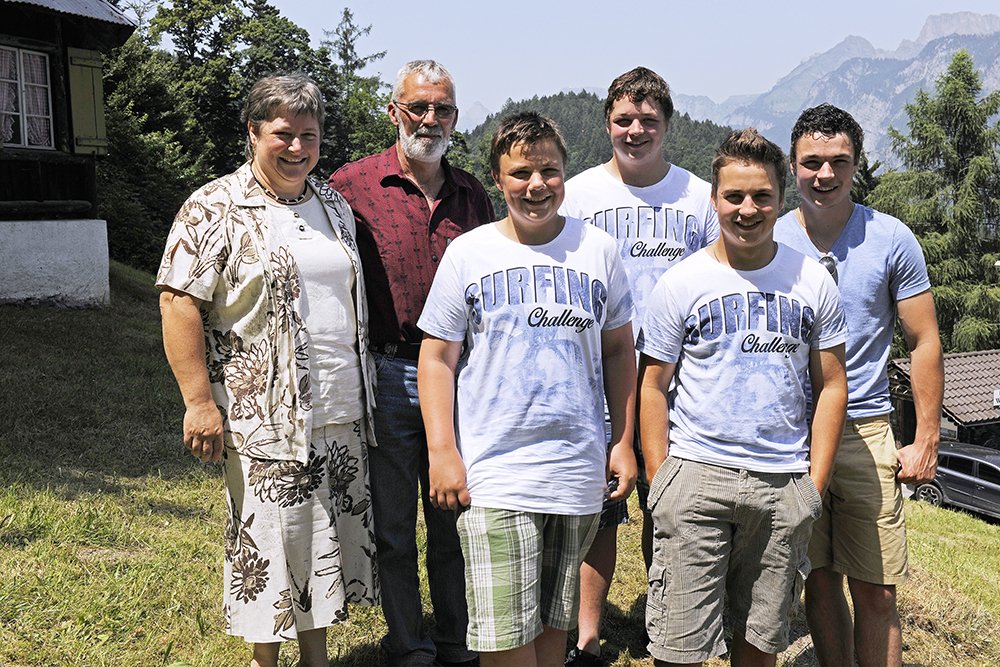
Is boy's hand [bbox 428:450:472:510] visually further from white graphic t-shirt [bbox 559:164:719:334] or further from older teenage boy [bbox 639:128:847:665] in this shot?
white graphic t-shirt [bbox 559:164:719:334]

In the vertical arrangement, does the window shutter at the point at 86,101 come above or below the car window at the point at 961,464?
above

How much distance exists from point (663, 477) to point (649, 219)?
112 centimetres

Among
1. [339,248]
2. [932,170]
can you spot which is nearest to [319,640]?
[339,248]

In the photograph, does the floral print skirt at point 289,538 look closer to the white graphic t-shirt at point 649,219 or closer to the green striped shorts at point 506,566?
the green striped shorts at point 506,566

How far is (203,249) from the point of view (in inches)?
110

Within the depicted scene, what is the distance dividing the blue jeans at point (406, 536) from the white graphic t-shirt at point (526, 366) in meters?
0.67

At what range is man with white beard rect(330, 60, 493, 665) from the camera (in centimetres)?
323

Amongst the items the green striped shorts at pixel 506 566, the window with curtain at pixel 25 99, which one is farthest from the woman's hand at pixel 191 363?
the window with curtain at pixel 25 99

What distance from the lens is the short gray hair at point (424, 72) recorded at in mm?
3223

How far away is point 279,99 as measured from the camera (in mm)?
2869

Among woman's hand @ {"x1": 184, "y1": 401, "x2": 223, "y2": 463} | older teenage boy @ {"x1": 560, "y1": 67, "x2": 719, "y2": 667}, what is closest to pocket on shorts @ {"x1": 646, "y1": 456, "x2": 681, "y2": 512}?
older teenage boy @ {"x1": 560, "y1": 67, "x2": 719, "y2": 667}

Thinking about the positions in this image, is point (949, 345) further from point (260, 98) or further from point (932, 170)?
point (260, 98)

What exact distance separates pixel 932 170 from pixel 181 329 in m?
38.8

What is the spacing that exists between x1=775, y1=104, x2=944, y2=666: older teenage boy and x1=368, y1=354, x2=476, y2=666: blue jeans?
5.23ft
